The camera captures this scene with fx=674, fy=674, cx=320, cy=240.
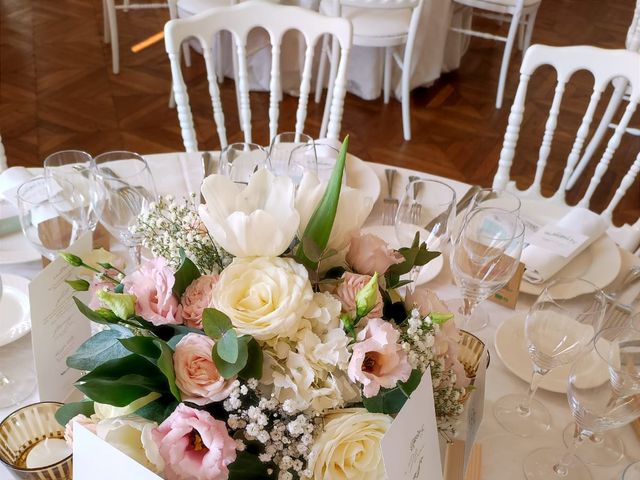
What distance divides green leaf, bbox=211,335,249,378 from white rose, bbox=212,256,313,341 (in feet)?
0.06

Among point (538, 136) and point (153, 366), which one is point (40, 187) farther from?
point (538, 136)

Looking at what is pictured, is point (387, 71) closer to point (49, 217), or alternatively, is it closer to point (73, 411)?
point (49, 217)

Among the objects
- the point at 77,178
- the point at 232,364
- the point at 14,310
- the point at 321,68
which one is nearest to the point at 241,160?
the point at 77,178

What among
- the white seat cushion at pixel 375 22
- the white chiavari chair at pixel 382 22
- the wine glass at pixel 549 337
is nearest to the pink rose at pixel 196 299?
the wine glass at pixel 549 337

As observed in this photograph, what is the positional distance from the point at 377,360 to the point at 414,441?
72mm

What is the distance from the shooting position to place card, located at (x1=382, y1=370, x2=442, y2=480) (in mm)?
513

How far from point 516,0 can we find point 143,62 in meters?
1.87

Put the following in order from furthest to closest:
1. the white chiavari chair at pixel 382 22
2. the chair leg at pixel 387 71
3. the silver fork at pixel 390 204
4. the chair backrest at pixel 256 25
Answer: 1. the chair leg at pixel 387 71
2. the white chiavari chair at pixel 382 22
3. the chair backrest at pixel 256 25
4. the silver fork at pixel 390 204

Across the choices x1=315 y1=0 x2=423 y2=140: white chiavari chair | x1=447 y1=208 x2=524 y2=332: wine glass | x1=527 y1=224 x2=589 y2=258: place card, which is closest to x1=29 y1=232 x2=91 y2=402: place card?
x1=447 y1=208 x2=524 y2=332: wine glass

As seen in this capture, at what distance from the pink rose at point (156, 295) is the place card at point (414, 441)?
0.22 m

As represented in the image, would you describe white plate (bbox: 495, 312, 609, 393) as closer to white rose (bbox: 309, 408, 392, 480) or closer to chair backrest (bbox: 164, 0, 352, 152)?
white rose (bbox: 309, 408, 392, 480)

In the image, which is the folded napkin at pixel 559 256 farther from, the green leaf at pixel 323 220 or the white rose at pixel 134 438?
the white rose at pixel 134 438

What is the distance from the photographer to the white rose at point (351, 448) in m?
0.56

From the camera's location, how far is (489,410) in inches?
36.1
